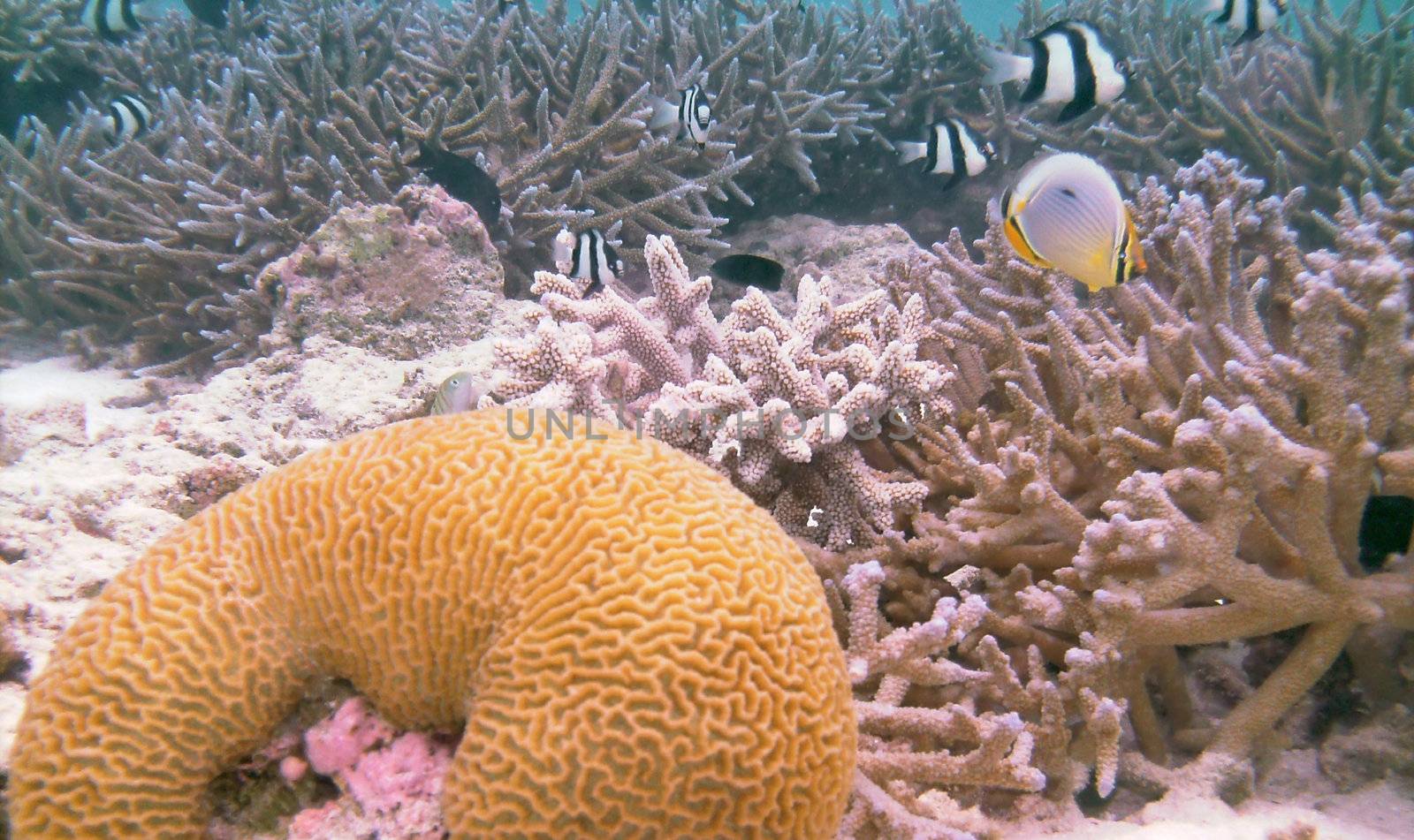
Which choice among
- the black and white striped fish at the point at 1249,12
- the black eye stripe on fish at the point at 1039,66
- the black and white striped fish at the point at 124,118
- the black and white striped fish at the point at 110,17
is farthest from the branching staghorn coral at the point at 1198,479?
the black and white striped fish at the point at 110,17

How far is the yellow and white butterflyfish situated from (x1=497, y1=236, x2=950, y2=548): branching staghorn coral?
0.55 meters

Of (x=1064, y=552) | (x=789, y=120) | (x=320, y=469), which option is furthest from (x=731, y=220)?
(x=320, y=469)

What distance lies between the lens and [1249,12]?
484 centimetres

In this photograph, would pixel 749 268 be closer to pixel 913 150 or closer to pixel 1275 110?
pixel 913 150

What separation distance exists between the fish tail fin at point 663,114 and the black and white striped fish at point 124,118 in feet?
14.3

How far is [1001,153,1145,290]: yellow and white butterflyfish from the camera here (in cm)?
253

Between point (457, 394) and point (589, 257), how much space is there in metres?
1.33

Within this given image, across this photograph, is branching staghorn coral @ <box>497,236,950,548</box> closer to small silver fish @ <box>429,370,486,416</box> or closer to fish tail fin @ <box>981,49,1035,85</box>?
small silver fish @ <box>429,370,486,416</box>

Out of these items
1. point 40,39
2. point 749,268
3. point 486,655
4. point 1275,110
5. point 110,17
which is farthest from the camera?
point 40,39

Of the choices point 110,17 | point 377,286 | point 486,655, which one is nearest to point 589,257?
point 377,286

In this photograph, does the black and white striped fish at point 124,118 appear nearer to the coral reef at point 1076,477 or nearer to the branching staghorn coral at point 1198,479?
the coral reef at point 1076,477

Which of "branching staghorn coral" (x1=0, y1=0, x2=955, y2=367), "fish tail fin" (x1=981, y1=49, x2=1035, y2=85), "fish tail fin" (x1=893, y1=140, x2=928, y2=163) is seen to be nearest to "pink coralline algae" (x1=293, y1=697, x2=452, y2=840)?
"branching staghorn coral" (x1=0, y1=0, x2=955, y2=367)

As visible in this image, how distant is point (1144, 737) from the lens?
2.38 metres

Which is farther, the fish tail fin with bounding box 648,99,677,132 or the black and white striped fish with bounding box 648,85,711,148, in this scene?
the fish tail fin with bounding box 648,99,677,132
